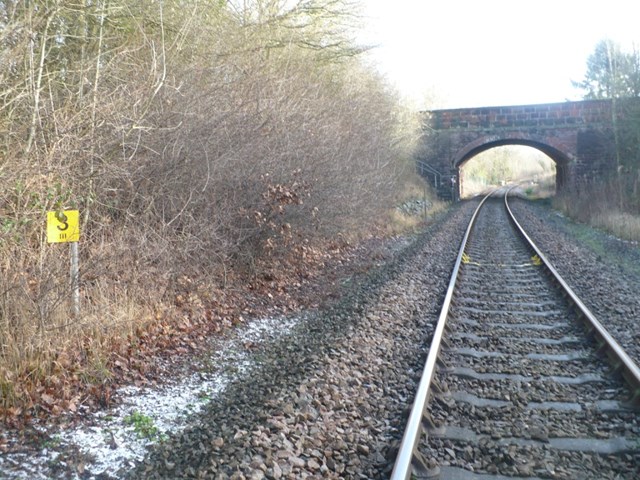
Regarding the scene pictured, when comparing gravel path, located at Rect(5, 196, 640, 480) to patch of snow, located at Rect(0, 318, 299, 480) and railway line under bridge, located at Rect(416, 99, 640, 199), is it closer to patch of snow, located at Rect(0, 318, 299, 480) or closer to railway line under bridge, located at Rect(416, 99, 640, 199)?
patch of snow, located at Rect(0, 318, 299, 480)

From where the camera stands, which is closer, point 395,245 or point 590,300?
point 590,300

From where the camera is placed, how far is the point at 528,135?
35.7 m

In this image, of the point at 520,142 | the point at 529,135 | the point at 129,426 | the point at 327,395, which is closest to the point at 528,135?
the point at 529,135

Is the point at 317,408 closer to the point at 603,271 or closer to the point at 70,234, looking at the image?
the point at 70,234

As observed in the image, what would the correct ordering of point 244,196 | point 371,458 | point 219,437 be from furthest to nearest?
1. point 244,196
2. point 219,437
3. point 371,458

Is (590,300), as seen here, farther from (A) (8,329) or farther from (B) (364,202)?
(B) (364,202)

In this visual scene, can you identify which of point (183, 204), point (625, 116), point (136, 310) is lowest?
point (136, 310)

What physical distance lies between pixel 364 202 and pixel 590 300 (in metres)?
8.61

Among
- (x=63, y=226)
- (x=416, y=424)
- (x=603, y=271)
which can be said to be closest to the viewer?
(x=416, y=424)

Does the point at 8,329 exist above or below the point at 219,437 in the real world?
above

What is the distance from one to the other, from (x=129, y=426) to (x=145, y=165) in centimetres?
383

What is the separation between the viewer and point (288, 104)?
10453mm

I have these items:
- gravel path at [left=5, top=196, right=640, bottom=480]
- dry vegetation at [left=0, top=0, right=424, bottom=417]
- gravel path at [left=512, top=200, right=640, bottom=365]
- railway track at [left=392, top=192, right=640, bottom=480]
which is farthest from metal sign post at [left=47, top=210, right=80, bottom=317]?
gravel path at [left=512, top=200, right=640, bottom=365]

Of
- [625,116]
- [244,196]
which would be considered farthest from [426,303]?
[625,116]
